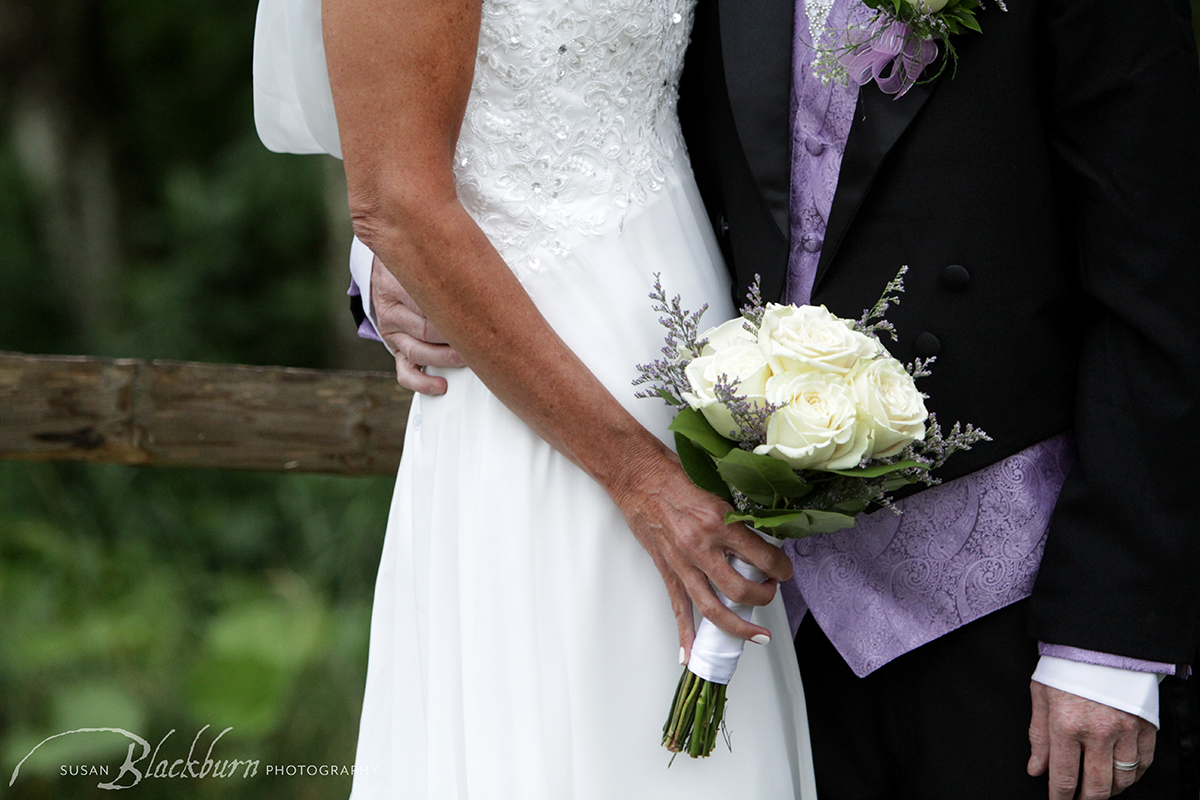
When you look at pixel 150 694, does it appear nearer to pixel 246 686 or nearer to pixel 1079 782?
pixel 246 686

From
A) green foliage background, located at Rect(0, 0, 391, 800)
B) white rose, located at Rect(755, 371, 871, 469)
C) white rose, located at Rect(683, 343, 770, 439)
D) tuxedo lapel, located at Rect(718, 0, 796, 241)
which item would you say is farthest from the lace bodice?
green foliage background, located at Rect(0, 0, 391, 800)

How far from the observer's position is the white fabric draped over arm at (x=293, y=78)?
5.53 feet

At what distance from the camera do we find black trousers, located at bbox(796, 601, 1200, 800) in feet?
5.29

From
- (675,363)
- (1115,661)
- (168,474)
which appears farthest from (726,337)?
(168,474)

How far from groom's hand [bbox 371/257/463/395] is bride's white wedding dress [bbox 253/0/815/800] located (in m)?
0.06

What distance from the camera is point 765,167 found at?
162cm

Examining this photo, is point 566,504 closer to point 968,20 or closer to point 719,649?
point 719,649

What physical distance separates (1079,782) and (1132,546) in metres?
0.39

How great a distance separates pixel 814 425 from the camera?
50.1 inches

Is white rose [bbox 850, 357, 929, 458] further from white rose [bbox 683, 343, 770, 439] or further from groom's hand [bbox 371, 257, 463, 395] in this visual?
groom's hand [bbox 371, 257, 463, 395]

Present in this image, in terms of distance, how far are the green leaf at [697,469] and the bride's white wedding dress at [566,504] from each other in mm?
206

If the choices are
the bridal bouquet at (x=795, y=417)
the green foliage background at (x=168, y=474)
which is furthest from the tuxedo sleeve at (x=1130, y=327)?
the green foliage background at (x=168, y=474)

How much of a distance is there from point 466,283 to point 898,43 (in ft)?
2.29

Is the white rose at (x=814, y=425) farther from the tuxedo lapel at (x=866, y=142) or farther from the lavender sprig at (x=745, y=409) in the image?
the tuxedo lapel at (x=866, y=142)
